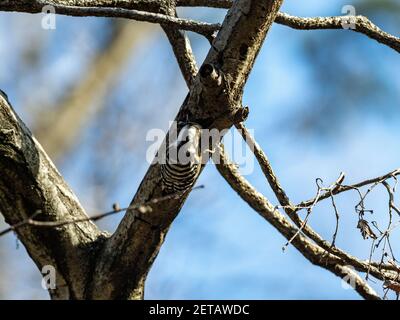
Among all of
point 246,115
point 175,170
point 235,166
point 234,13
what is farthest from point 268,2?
point 235,166

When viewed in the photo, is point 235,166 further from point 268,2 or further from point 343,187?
point 268,2

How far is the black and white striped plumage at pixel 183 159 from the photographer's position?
2305 millimetres

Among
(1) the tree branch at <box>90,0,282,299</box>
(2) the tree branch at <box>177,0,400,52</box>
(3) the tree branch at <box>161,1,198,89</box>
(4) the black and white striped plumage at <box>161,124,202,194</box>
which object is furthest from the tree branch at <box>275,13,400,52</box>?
(4) the black and white striped plumage at <box>161,124,202,194</box>

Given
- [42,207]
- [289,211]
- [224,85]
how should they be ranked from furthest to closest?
1. [289,211]
2. [42,207]
3. [224,85]

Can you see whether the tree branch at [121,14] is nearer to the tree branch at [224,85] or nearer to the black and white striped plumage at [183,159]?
the tree branch at [224,85]

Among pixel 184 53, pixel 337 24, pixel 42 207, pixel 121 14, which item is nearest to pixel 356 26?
pixel 337 24

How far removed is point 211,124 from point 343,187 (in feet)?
1.64

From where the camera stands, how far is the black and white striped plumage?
2305mm

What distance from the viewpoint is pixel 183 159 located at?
7.61 feet

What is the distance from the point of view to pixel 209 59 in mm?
2371

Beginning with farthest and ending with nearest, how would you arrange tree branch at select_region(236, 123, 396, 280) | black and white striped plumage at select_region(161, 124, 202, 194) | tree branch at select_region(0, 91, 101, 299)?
tree branch at select_region(236, 123, 396, 280) → tree branch at select_region(0, 91, 101, 299) → black and white striped plumage at select_region(161, 124, 202, 194)

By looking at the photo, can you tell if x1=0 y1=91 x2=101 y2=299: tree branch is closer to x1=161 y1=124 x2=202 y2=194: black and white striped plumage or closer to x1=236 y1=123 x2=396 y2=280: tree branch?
x1=161 y1=124 x2=202 y2=194: black and white striped plumage

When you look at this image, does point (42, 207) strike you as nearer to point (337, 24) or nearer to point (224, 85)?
point (224, 85)
